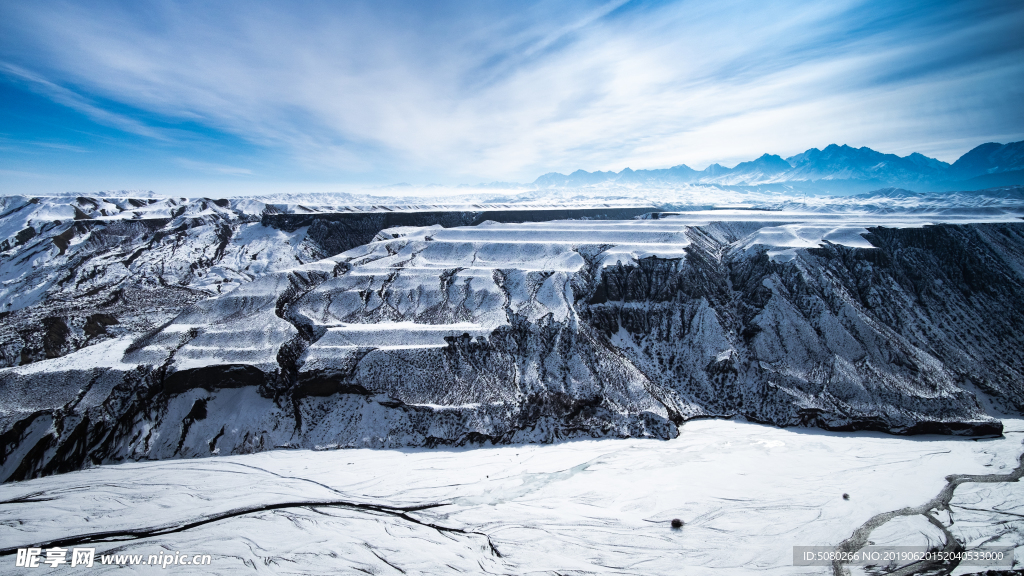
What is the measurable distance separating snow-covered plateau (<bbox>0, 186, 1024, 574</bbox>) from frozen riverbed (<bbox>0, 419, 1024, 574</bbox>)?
6.2 inches

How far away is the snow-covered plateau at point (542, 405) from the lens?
1898 cm

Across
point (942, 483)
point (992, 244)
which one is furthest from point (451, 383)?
point (992, 244)

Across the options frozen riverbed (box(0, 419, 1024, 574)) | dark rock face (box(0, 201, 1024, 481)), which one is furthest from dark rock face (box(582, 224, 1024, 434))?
frozen riverbed (box(0, 419, 1024, 574))

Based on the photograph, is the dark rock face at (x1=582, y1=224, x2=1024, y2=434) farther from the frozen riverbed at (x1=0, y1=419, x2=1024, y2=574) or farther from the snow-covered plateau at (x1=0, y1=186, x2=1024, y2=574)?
the frozen riverbed at (x1=0, y1=419, x2=1024, y2=574)

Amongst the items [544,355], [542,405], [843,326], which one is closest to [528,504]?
[542,405]

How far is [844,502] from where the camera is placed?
21141mm

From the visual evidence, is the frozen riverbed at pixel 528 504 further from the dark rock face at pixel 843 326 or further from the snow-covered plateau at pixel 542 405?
the dark rock face at pixel 843 326

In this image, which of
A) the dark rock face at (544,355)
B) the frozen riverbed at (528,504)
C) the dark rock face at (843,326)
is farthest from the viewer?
the dark rock face at (843,326)

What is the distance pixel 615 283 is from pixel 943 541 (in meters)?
28.8

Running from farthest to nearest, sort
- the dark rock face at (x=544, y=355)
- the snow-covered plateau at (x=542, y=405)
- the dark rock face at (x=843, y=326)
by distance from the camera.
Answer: the dark rock face at (x=843, y=326) < the dark rock face at (x=544, y=355) < the snow-covered plateau at (x=542, y=405)

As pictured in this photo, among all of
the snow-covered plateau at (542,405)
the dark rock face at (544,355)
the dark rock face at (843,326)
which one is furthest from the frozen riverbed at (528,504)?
the dark rock face at (843,326)

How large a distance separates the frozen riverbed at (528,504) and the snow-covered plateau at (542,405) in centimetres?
16

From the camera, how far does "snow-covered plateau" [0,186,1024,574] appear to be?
1898 centimetres

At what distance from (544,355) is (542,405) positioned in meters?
5.12
